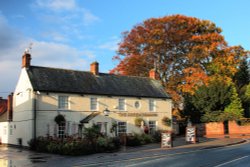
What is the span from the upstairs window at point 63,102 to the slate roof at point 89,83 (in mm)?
732

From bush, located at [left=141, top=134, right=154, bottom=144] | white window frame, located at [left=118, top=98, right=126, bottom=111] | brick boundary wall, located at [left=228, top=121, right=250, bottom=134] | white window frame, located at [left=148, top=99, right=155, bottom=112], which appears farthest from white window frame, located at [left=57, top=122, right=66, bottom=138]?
brick boundary wall, located at [left=228, top=121, right=250, bottom=134]

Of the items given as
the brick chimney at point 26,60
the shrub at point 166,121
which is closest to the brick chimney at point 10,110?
the brick chimney at point 26,60

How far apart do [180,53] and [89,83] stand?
17.2m

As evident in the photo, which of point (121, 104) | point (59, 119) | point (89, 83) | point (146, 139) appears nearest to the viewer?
point (59, 119)

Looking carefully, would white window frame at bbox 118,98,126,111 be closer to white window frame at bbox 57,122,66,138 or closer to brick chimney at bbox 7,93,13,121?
white window frame at bbox 57,122,66,138

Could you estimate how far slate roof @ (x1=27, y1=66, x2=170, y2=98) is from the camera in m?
33.3

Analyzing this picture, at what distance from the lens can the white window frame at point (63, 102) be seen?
33125 mm

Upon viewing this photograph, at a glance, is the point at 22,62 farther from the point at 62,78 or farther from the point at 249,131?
the point at 249,131

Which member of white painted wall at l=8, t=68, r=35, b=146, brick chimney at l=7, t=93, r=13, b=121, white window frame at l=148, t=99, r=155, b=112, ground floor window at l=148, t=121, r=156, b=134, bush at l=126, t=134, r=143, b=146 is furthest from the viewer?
white window frame at l=148, t=99, r=155, b=112

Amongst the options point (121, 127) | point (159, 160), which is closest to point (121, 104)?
point (121, 127)

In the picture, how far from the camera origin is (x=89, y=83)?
120 feet

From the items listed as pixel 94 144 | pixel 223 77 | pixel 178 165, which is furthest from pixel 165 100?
pixel 178 165

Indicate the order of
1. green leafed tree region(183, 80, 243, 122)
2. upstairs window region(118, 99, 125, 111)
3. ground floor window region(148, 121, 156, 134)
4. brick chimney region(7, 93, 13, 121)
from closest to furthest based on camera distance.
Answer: upstairs window region(118, 99, 125, 111) → ground floor window region(148, 121, 156, 134) → brick chimney region(7, 93, 13, 121) → green leafed tree region(183, 80, 243, 122)

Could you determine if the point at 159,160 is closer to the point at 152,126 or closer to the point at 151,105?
the point at 152,126
